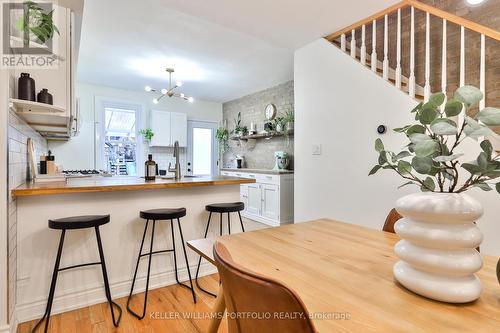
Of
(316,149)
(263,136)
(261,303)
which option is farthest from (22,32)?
(263,136)

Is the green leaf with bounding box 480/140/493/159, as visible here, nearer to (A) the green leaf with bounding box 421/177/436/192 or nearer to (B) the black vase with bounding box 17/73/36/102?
(A) the green leaf with bounding box 421/177/436/192

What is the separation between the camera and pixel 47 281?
6.33ft

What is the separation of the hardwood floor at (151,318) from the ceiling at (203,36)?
8.79 ft

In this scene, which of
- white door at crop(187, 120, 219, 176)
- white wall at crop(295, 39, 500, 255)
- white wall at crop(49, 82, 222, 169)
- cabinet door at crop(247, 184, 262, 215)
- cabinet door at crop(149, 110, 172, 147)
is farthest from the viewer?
white door at crop(187, 120, 219, 176)

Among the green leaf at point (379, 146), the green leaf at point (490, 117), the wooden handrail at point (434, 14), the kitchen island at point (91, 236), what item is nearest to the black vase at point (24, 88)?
the kitchen island at point (91, 236)

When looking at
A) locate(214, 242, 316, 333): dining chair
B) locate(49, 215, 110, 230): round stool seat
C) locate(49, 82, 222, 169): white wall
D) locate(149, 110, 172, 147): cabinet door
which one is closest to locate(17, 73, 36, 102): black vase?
locate(49, 215, 110, 230): round stool seat

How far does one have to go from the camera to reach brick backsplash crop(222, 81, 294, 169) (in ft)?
17.3

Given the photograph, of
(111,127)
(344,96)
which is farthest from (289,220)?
(111,127)

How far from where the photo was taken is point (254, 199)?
5.02 meters

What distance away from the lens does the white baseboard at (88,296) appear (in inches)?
72.9

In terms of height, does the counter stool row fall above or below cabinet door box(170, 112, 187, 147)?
below

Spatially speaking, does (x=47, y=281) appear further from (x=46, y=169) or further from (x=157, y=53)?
(x=157, y=53)

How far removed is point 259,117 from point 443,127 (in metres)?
5.36

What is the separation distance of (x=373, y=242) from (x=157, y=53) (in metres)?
3.80
